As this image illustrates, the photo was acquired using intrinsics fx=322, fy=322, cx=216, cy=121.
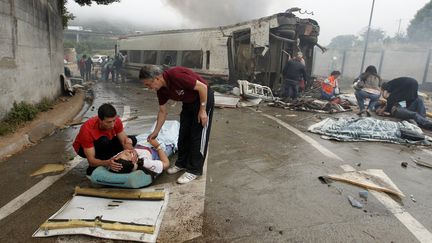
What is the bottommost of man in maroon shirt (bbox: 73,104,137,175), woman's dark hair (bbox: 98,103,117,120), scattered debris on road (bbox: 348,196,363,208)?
scattered debris on road (bbox: 348,196,363,208)

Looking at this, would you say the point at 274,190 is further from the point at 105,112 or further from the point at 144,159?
the point at 105,112

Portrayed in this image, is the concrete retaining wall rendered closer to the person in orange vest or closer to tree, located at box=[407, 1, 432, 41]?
the person in orange vest

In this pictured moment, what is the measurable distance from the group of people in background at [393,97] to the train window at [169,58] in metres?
8.99

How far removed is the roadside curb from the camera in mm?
5123

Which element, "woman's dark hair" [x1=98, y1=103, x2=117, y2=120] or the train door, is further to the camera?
the train door

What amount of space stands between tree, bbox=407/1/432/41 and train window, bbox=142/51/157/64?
31.5m

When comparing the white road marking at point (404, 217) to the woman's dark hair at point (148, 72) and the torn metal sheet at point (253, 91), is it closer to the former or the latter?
the woman's dark hair at point (148, 72)

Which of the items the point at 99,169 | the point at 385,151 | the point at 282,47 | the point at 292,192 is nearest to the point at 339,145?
the point at 385,151

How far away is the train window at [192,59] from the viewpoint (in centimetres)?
1439

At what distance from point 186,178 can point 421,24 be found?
4304cm

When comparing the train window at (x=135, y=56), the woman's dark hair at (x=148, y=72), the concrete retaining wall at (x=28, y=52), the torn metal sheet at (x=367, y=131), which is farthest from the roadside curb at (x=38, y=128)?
the train window at (x=135, y=56)

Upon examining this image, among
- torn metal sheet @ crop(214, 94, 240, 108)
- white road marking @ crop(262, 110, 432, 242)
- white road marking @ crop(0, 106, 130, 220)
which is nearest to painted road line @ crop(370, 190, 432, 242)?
white road marking @ crop(262, 110, 432, 242)

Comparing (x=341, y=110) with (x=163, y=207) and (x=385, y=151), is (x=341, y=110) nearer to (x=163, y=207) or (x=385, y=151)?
(x=385, y=151)

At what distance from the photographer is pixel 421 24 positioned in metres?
37.4
